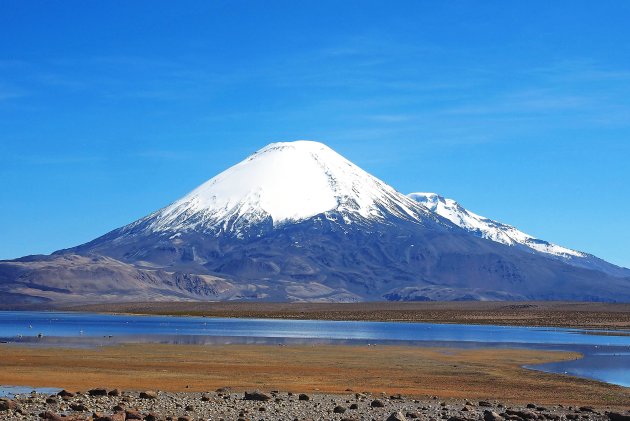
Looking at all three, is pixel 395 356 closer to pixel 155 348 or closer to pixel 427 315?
pixel 155 348

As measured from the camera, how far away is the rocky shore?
99.4 ft

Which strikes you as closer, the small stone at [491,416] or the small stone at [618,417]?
the small stone at [491,416]

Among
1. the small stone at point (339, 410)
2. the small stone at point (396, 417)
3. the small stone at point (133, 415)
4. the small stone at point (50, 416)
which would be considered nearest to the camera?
the small stone at point (50, 416)

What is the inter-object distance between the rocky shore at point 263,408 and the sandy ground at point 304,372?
3.07 metres

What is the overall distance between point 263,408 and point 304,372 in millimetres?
16560

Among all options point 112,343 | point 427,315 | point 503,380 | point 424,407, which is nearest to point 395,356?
point 503,380

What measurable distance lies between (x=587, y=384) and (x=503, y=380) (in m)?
4.17

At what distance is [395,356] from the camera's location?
63.7m

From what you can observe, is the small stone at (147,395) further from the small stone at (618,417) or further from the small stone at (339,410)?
the small stone at (618,417)

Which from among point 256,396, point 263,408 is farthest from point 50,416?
point 256,396

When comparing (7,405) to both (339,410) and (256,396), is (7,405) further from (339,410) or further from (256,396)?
(339,410)

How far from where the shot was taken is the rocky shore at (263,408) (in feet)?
99.4

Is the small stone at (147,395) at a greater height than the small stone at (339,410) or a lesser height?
greater

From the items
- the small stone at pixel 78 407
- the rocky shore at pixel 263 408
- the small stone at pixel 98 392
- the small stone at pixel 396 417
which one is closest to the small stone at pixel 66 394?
the rocky shore at pixel 263 408
